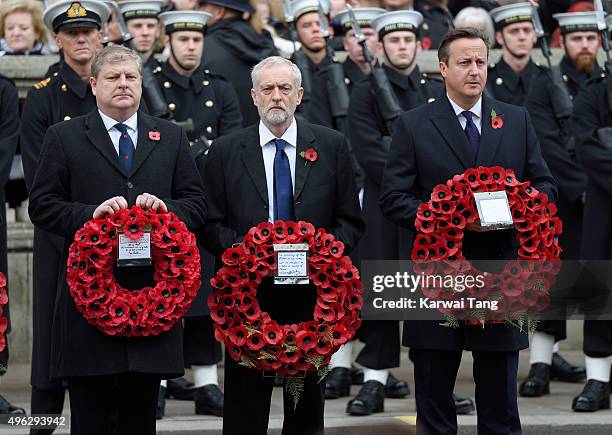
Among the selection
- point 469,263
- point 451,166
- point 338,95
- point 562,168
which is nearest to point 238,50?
point 338,95

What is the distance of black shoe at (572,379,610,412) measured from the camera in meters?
9.84

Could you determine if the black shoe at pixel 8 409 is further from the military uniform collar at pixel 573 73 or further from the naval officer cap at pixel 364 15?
the military uniform collar at pixel 573 73

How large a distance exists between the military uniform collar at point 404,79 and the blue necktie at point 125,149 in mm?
3092

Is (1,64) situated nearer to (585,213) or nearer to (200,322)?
(200,322)

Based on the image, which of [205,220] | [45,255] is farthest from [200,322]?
[205,220]

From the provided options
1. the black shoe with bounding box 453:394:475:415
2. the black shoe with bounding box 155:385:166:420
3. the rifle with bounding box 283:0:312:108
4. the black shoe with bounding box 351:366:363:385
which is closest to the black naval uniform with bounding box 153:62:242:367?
the black shoe with bounding box 155:385:166:420

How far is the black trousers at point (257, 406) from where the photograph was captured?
25.2 feet

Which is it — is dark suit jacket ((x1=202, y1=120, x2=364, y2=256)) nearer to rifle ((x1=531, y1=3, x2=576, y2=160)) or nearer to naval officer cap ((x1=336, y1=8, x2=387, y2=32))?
rifle ((x1=531, y1=3, x2=576, y2=160))

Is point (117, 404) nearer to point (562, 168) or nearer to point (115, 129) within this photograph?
point (115, 129)

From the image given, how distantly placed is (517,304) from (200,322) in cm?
279

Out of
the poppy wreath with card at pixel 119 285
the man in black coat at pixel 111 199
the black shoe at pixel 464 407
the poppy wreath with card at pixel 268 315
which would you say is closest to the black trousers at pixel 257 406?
the poppy wreath with card at pixel 268 315

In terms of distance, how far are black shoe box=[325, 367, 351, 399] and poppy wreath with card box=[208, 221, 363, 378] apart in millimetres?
2808

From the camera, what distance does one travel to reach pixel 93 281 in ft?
23.7

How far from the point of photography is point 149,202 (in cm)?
736
